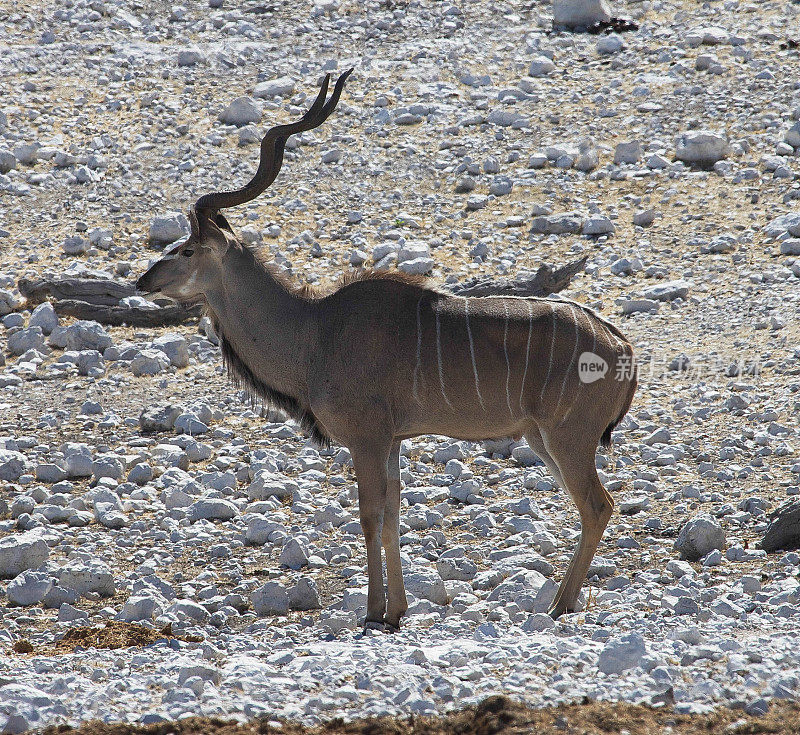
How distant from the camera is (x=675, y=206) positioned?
1220 cm

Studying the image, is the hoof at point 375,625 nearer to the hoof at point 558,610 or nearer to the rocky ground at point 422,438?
the rocky ground at point 422,438

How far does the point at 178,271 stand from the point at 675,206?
6.79 metres

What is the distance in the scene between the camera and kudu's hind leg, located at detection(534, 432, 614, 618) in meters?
6.30

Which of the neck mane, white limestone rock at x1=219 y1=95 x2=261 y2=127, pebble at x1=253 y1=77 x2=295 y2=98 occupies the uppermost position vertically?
pebble at x1=253 y1=77 x2=295 y2=98

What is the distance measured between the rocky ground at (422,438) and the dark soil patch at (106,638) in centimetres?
5

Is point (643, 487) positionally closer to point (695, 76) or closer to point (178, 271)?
point (178, 271)

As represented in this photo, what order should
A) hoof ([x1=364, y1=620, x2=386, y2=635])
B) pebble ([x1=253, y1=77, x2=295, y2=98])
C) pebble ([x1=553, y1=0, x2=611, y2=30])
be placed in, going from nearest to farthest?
hoof ([x1=364, y1=620, x2=386, y2=635])
pebble ([x1=253, y1=77, x2=295, y2=98])
pebble ([x1=553, y1=0, x2=611, y2=30])

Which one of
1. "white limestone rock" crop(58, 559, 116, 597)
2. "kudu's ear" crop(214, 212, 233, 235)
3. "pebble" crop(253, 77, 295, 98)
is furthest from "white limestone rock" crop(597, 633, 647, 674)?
"pebble" crop(253, 77, 295, 98)

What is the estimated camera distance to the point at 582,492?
250 inches

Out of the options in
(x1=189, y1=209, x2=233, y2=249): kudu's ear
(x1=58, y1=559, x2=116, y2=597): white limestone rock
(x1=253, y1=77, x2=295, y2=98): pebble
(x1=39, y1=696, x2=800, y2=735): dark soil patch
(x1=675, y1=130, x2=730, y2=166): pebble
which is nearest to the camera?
(x1=39, y1=696, x2=800, y2=735): dark soil patch

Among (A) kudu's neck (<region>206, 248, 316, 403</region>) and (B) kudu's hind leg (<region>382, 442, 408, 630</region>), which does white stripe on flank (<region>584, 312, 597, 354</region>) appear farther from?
(A) kudu's neck (<region>206, 248, 316, 403</region>)

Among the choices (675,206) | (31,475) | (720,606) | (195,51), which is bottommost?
(31,475)

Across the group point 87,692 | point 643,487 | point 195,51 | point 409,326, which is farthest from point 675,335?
point 195,51

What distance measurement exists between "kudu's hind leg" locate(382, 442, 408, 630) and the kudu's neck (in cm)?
72
